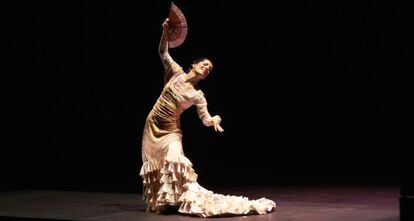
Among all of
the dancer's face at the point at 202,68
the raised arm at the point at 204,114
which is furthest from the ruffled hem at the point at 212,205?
the dancer's face at the point at 202,68

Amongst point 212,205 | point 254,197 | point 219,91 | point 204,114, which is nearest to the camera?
point 212,205

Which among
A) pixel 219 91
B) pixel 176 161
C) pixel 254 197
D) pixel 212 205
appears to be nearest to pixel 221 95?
pixel 219 91

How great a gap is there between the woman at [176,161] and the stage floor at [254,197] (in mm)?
107

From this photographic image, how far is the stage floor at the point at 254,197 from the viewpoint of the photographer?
620 cm

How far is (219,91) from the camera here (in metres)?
9.23

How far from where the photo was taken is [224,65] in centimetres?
912

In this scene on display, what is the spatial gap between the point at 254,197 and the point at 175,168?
1484 millimetres

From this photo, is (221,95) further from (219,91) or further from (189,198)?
(189,198)

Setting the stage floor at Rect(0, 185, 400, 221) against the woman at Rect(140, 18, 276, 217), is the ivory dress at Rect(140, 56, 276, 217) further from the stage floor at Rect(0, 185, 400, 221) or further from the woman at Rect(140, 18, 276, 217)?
the stage floor at Rect(0, 185, 400, 221)
